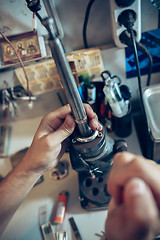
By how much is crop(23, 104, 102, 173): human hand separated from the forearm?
1.3 inches

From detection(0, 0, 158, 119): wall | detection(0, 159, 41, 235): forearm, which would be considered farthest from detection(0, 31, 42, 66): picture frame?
detection(0, 159, 41, 235): forearm

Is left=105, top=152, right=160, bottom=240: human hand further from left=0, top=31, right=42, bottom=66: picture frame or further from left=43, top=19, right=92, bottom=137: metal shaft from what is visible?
left=0, top=31, right=42, bottom=66: picture frame

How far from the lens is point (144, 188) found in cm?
26

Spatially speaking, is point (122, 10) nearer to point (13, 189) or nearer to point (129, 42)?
point (129, 42)

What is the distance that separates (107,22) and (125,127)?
42 centimetres

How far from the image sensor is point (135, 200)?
240mm

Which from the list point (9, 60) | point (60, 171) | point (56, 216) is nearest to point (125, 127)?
point (60, 171)

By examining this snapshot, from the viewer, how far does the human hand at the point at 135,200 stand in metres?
0.23

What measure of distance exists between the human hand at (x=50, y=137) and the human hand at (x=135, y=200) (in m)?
0.20

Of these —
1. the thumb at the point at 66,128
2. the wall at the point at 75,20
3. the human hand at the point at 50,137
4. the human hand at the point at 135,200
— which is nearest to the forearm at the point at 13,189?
the human hand at the point at 50,137

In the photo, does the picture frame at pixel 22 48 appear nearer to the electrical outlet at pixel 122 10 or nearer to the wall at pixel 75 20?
the wall at pixel 75 20

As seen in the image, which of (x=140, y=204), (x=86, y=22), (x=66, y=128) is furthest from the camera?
(x=86, y=22)

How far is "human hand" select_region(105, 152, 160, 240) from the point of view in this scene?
0.76 feet

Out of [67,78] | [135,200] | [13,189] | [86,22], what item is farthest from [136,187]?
[86,22]
